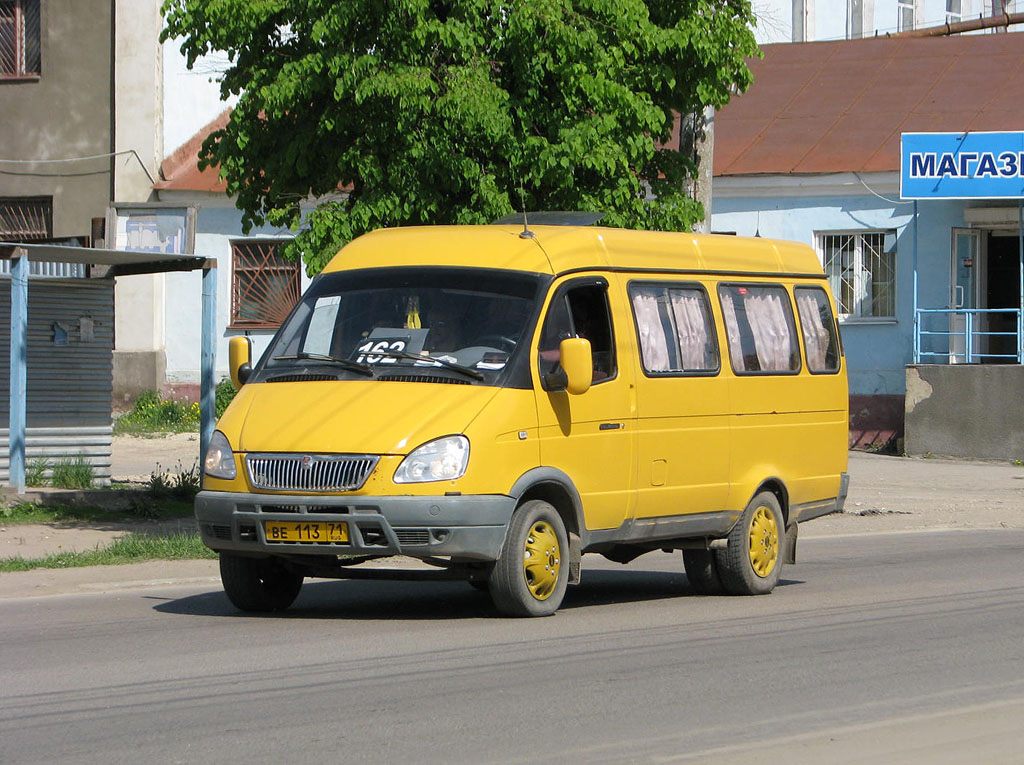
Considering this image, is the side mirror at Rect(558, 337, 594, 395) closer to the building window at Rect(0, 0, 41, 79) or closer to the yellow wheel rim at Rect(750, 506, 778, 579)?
the yellow wheel rim at Rect(750, 506, 778, 579)

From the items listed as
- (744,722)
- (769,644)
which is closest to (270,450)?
(769,644)

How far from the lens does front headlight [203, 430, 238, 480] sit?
31.8 ft

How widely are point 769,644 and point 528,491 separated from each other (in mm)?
1691

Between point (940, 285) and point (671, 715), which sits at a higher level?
point (940, 285)

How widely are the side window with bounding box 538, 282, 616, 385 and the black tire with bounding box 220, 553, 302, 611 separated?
213 centimetres

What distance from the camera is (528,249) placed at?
10.4 meters

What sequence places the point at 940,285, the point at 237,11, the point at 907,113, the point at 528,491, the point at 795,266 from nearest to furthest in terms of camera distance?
the point at 528,491 < the point at 795,266 < the point at 237,11 < the point at 940,285 < the point at 907,113

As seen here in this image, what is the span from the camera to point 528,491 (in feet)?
32.3

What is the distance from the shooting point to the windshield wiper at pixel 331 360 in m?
9.85

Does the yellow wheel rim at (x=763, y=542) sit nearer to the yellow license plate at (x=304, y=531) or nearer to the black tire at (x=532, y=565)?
the black tire at (x=532, y=565)

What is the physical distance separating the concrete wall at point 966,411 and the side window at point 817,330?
13.5m

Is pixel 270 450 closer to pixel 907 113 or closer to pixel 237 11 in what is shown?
pixel 237 11

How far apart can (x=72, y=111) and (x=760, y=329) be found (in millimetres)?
23817

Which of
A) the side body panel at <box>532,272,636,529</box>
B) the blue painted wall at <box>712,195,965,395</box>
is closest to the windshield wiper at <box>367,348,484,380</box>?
the side body panel at <box>532,272,636,529</box>
